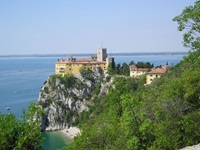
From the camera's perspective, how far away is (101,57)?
7256cm

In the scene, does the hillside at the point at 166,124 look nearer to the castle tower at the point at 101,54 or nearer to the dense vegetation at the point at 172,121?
the dense vegetation at the point at 172,121

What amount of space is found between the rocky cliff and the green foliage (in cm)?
5126

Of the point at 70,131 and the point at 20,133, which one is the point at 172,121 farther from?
the point at 70,131

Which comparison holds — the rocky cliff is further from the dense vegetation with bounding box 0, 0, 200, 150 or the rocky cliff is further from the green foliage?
the green foliage

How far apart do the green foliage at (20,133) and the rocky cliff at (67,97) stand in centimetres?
5126

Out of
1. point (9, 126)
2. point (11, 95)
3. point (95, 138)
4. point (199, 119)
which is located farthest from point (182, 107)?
point (11, 95)

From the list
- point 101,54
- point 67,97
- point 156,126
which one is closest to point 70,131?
point 67,97

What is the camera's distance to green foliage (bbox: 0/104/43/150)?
803 cm

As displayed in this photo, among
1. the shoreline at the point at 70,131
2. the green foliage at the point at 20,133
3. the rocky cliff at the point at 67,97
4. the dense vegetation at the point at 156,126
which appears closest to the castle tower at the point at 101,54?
the rocky cliff at the point at 67,97

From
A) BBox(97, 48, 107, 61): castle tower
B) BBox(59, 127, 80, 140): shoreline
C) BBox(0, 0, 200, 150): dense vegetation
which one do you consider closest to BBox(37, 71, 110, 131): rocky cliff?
BBox(59, 127, 80, 140): shoreline

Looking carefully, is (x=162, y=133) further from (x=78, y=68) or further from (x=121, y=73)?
(x=78, y=68)

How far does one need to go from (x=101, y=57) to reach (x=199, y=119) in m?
60.7

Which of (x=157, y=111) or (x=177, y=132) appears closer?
(x=177, y=132)

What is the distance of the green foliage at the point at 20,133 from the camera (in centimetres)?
803
